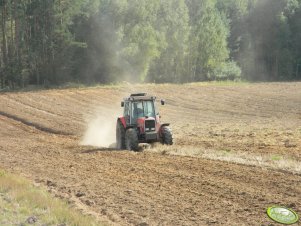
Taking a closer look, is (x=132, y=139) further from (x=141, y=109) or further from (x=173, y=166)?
(x=173, y=166)

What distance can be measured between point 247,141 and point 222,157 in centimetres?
517

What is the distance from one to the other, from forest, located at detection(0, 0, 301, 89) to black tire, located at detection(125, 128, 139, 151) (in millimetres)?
36101

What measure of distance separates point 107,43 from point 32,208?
1870 inches

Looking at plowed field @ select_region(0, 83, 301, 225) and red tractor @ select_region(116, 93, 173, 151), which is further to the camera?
red tractor @ select_region(116, 93, 173, 151)

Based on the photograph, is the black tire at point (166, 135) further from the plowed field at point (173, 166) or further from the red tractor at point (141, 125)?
the plowed field at point (173, 166)

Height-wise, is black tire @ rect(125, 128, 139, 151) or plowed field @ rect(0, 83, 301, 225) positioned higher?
black tire @ rect(125, 128, 139, 151)

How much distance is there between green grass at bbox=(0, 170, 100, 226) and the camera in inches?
388

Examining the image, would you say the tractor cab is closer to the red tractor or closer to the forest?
the red tractor

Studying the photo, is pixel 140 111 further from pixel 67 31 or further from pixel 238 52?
pixel 238 52

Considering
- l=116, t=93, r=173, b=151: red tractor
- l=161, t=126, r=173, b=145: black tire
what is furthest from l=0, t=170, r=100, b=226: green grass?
l=161, t=126, r=173, b=145: black tire

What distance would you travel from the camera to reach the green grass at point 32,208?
9852 millimetres

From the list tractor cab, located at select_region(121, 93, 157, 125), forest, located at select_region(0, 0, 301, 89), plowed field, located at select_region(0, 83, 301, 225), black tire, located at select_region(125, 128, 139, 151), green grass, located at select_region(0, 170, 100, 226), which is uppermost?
forest, located at select_region(0, 0, 301, 89)

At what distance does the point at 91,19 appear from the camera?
58250mm

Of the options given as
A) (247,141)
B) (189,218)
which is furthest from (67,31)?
(189,218)
